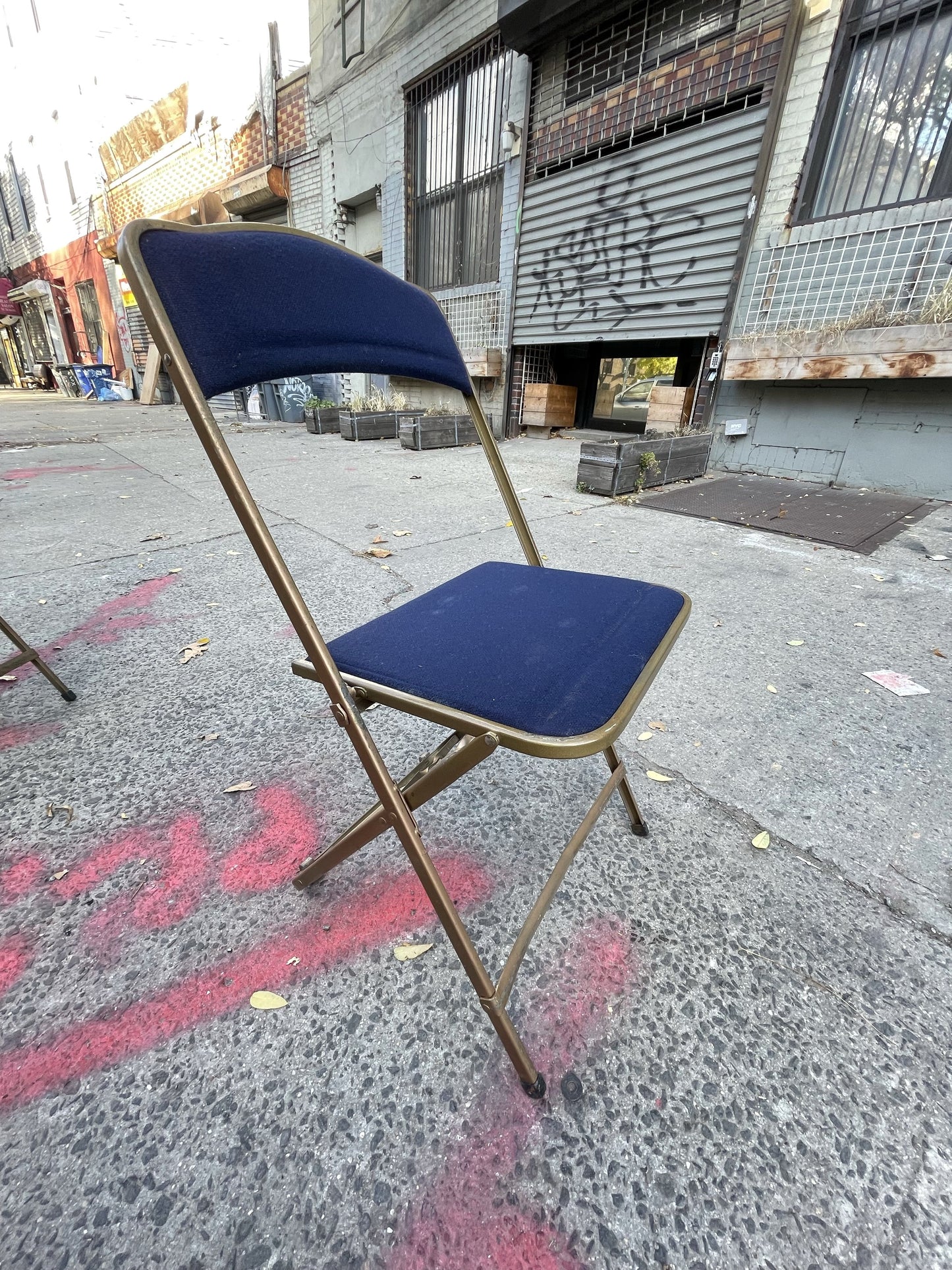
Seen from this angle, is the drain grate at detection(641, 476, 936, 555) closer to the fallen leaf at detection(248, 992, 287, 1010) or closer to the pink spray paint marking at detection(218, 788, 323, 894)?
the pink spray paint marking at detection(218, 788, 323, 894)

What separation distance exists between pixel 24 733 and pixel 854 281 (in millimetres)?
5662

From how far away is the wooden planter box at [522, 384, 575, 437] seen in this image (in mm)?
6664

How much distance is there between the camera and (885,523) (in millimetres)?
3469

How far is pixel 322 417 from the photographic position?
7.59 metres

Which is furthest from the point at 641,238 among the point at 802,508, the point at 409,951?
the point at 409,951

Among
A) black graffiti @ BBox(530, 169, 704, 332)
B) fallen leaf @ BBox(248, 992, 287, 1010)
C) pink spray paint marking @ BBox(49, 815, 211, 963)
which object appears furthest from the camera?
black graffiti @ BBox(530, 169, 704, 332)

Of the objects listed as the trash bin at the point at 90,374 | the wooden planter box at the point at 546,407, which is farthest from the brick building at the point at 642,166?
the trash bin at the point at 90,374

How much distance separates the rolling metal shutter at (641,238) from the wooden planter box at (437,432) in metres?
1.32

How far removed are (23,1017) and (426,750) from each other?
36.8 inches

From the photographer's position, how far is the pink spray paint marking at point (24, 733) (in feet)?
4.88

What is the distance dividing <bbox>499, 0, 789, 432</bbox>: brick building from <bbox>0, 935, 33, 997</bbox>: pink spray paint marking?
5678 millimetres

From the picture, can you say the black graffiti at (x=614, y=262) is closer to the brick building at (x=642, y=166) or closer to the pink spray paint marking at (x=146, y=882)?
the brick building at (x=642, y=166)

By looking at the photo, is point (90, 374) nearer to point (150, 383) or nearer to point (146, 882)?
point (150, 383)

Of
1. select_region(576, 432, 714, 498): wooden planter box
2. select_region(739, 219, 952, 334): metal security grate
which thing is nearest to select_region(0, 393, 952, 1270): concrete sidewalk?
select_region(576, 432, 714, 498): wooden planter box
